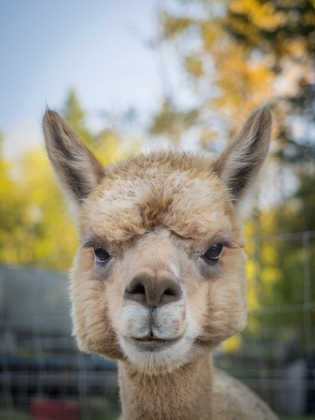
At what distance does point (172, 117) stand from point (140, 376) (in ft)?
66.2

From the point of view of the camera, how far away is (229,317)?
3.01 meters

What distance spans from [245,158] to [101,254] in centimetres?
123

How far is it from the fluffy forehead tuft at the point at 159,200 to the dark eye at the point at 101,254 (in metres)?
0.13

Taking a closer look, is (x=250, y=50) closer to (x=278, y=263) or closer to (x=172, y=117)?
(x=172, y=117)

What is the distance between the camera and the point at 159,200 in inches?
115

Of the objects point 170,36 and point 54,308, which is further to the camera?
point 170,36

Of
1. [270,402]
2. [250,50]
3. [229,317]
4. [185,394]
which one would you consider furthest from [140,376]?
[250,50]

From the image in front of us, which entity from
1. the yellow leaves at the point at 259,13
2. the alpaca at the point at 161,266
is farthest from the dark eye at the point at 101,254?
the yellow leaves at the point at 259,13

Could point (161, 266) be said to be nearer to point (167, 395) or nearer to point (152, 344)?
point (152, 344)

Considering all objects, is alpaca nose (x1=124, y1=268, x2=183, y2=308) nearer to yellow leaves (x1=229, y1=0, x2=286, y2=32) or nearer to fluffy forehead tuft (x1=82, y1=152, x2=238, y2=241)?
fluffy forehead tuft (x1=82, y1=152, x2=238, y2=241)

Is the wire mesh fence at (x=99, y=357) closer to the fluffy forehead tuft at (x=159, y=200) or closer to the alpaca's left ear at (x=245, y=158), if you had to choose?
the alpaca's left ear at (x=245, y=158)

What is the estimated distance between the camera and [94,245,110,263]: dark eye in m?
3.07

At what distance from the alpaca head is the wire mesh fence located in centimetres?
415

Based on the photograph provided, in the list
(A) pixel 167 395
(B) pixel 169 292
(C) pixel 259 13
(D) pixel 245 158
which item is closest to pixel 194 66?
(C) pixel 259 13
